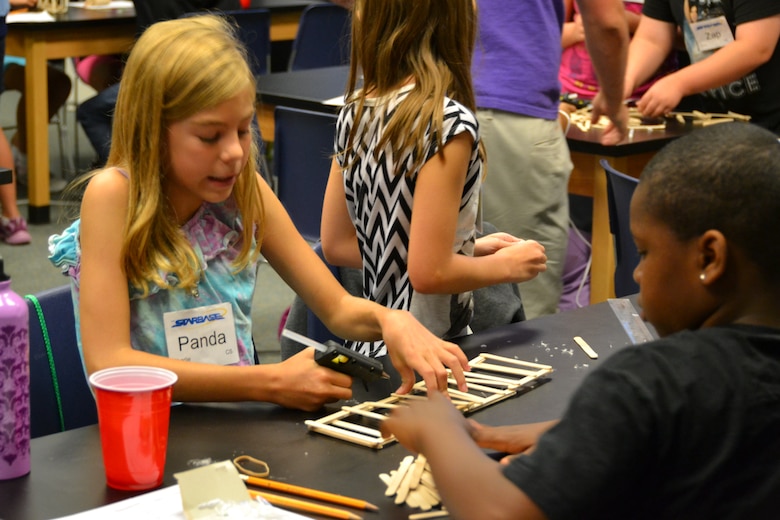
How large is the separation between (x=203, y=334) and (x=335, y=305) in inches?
10.6

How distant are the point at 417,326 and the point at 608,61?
5.93 feet

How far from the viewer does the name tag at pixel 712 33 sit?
12.5ft

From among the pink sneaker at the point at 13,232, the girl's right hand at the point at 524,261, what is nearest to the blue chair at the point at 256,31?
the pink sneaker at the point at 13,232

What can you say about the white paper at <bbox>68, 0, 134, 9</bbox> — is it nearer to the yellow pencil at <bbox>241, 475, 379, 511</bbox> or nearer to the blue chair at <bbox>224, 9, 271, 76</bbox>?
the blue chair at <bbox>224, 9, 271, 76</bbox>

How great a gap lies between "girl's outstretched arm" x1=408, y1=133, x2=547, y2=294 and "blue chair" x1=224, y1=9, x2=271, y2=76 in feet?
12.0

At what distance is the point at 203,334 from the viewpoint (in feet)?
5.76

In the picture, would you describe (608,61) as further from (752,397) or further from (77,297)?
(752,397)

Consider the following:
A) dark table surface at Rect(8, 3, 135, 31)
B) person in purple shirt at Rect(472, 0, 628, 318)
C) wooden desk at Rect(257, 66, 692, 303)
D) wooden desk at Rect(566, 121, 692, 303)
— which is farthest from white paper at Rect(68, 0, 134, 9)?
person in purple shirt at Rect(472, 0, 628, 318)

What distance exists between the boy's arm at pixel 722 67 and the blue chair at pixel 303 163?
1.20 meters

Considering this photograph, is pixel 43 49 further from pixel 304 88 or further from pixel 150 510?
pixel 150 510

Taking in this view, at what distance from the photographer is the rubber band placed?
131 centimetres

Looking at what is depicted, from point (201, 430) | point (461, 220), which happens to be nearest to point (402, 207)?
point (461, 220)

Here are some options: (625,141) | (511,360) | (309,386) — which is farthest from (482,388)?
(625,141)

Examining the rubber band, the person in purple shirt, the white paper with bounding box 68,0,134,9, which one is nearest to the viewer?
the rubber band
